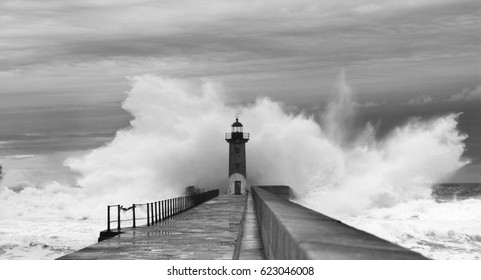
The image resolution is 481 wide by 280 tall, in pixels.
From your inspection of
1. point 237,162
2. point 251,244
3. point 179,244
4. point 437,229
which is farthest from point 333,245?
point 237,162

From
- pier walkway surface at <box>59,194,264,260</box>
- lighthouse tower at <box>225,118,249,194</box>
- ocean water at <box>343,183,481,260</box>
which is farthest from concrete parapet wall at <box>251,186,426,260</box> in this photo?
lighthouse tower at <box>225,118,249,194</box>

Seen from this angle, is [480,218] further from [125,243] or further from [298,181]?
[125,243]

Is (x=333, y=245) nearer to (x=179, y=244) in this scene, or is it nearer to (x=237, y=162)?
(x=179, y=244)

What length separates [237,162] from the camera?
47.3 metres

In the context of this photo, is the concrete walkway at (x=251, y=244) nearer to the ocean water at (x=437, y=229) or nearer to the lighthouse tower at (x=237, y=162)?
the ocean water at (x=437, y=229)

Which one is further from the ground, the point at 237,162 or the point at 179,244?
the point at 237,162

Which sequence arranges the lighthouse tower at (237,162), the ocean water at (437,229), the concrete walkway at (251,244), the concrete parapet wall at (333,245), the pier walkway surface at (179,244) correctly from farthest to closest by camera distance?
the lighthouse tower at (237,162)
the ocean water at (437,229)
the pier walkway surface at (179,244)
the concrete walkway at (251,244)
the concrete parapet wall at (333,245)

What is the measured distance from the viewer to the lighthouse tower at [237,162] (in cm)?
4616

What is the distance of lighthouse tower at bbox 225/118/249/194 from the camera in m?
46.2

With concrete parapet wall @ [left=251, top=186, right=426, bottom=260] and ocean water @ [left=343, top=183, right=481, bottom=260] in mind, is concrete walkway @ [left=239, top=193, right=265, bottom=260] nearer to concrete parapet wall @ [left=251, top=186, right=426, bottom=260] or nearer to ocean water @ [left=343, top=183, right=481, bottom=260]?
concrete parapet wall @ [left=251, top=186, right=426, bottom=260]

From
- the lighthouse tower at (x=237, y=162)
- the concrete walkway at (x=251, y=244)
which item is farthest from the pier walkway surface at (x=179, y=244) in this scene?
the lighthouse tower at (x=237, y=162)

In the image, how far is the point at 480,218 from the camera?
146 feet

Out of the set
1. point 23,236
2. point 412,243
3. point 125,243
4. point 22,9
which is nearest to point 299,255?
point 125,243
